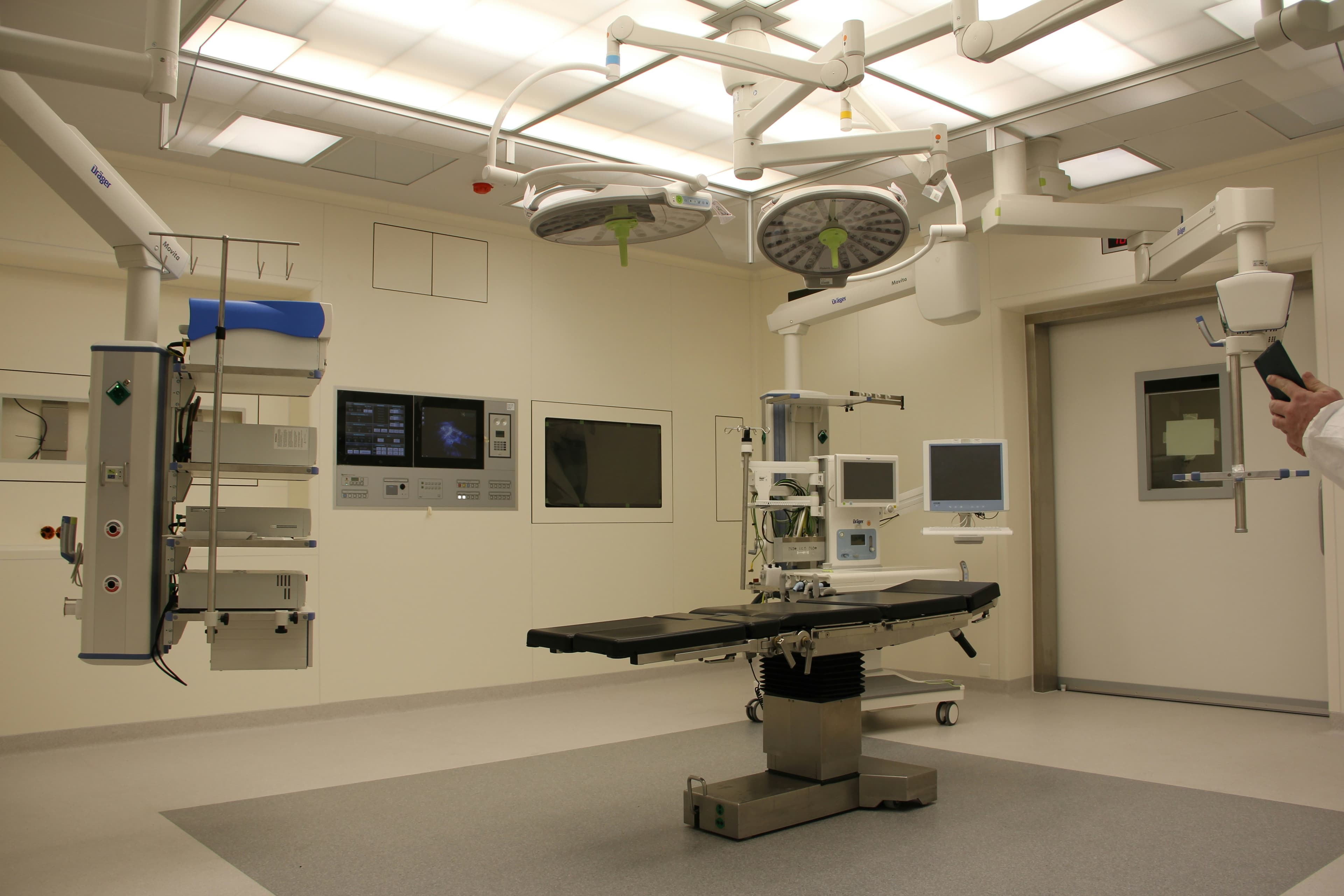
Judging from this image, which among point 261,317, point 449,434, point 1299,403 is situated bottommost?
point 1299,403

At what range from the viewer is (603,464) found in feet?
20.9

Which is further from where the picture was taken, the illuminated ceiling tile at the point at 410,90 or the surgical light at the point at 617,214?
the illuminated ceiling tile at the point at 410,90

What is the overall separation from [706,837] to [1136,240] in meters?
3.18

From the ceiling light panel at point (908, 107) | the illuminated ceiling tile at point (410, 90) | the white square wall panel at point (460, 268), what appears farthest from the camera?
the white square wall panel at point (460, 268)

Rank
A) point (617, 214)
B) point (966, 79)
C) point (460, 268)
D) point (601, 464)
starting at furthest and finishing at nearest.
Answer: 1. point (601, 464)
2. point (460, 268)
3. point (966, 79)
4. point (617, 214)

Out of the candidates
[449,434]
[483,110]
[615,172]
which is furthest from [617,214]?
[449,434]

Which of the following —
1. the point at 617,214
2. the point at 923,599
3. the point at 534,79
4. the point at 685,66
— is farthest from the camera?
the point at 685,66

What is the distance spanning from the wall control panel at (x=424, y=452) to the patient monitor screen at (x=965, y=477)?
7.98ft

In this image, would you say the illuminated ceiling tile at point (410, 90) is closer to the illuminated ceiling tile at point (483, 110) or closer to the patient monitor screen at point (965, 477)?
the illuminated ceiling tile at point (483, 110)

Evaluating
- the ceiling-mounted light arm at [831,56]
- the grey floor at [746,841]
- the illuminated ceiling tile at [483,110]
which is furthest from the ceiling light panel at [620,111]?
the grey floor at [746,841]

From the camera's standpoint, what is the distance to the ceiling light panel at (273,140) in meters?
4.61

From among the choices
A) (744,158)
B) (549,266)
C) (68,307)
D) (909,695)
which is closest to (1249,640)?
(909,695)

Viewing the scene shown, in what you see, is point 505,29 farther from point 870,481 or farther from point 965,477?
point 965,477

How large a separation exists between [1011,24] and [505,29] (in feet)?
6.71
